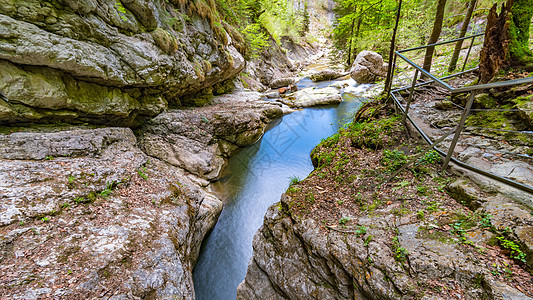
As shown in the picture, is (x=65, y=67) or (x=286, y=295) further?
(x=65, y=67)

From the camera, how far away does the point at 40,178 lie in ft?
12.1

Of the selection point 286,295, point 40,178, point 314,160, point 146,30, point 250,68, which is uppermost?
point 146,30

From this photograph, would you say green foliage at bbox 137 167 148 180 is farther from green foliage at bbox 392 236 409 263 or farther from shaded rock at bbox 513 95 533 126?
shaded rock at bbox 513 95 533 126

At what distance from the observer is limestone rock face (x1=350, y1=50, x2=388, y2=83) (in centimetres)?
1520

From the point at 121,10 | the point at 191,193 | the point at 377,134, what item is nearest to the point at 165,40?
the point at 121,10

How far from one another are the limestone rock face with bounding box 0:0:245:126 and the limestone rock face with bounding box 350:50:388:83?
13.3 m

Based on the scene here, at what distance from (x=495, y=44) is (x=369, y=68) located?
12868 mm

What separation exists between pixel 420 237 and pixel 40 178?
6652 mm

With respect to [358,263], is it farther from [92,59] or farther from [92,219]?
[92,59]

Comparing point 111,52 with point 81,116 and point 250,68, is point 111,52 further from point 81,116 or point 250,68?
point 250,68

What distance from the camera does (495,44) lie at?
3.84 meters

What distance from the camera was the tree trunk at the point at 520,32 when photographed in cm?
356

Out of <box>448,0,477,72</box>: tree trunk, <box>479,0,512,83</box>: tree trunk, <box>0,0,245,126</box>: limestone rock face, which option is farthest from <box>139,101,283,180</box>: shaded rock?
<box>448,0,477,72</box>: tree trunk

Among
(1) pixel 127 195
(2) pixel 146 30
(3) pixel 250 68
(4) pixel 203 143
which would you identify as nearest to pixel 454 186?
(1) pixel 127 195
